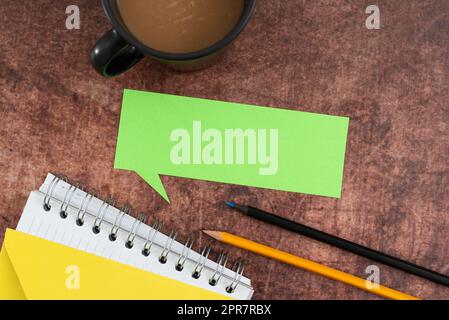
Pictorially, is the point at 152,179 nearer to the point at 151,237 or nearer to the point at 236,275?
the point at 151,237

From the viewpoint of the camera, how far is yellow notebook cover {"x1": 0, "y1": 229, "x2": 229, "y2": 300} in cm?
71

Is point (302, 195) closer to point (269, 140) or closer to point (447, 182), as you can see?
point (269, 140)

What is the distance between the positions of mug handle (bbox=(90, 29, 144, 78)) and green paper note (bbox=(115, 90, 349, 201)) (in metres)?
0.11

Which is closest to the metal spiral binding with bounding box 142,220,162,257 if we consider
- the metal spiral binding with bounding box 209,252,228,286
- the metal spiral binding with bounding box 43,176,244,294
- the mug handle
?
the metal spiral binding with bounding box 43,176,244,294

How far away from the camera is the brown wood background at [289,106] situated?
2.44 feet

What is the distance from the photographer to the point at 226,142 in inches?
29.6

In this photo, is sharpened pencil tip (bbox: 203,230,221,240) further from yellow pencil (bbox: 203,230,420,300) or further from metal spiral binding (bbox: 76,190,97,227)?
metal spiral binding (bbox: 76,190,97,227)

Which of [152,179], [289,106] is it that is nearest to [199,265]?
[152,179]

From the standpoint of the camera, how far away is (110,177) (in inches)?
29.4

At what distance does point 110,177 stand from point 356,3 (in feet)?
1.50

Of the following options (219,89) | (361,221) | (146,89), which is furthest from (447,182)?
(146,89)

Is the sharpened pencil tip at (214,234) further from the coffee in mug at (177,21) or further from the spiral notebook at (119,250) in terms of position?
the coffee in mug at (177,21)

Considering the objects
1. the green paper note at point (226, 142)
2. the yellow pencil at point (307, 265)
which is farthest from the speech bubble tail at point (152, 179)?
the yellow pencil at point (307, 265)
